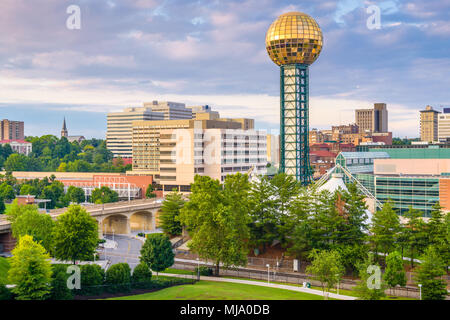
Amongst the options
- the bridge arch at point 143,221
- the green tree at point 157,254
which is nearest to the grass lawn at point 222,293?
the green tree at point 157,254

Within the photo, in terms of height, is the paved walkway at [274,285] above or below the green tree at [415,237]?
below

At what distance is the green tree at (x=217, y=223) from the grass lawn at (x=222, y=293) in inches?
224

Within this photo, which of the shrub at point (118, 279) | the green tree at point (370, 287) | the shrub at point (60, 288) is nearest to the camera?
the shrub at point (60, 288)

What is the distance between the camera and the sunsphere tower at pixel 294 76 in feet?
401

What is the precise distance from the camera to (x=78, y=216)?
201 ft

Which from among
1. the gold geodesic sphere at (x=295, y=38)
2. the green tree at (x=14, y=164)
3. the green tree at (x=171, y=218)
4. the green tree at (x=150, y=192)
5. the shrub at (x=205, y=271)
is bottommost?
the shrub at (x=205, y=271)

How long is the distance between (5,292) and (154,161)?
141191mm

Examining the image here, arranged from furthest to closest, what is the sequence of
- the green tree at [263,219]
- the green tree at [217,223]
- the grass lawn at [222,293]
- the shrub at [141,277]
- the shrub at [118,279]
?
the green tree at [263,219] → the green tree at [217,223] → the shrub at [141,277] → the shrub at [118,279] → the grass lawn at [222,293]

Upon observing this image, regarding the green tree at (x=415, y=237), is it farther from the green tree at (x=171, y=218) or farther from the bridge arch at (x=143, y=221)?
the bridge arch at (x=143, y=221)

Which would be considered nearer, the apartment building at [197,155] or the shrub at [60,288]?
the shrub at [60,288]

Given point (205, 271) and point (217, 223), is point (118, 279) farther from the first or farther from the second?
point (217, 223)

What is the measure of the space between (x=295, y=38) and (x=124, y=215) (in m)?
59.3

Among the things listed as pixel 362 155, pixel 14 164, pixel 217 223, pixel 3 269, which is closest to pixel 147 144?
pixel 14 164

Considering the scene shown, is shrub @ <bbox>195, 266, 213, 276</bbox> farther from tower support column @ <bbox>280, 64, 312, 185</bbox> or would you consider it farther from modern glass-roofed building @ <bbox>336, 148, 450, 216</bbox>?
tower support column @ <bbox>280, 64, 312, 185</bbox>
